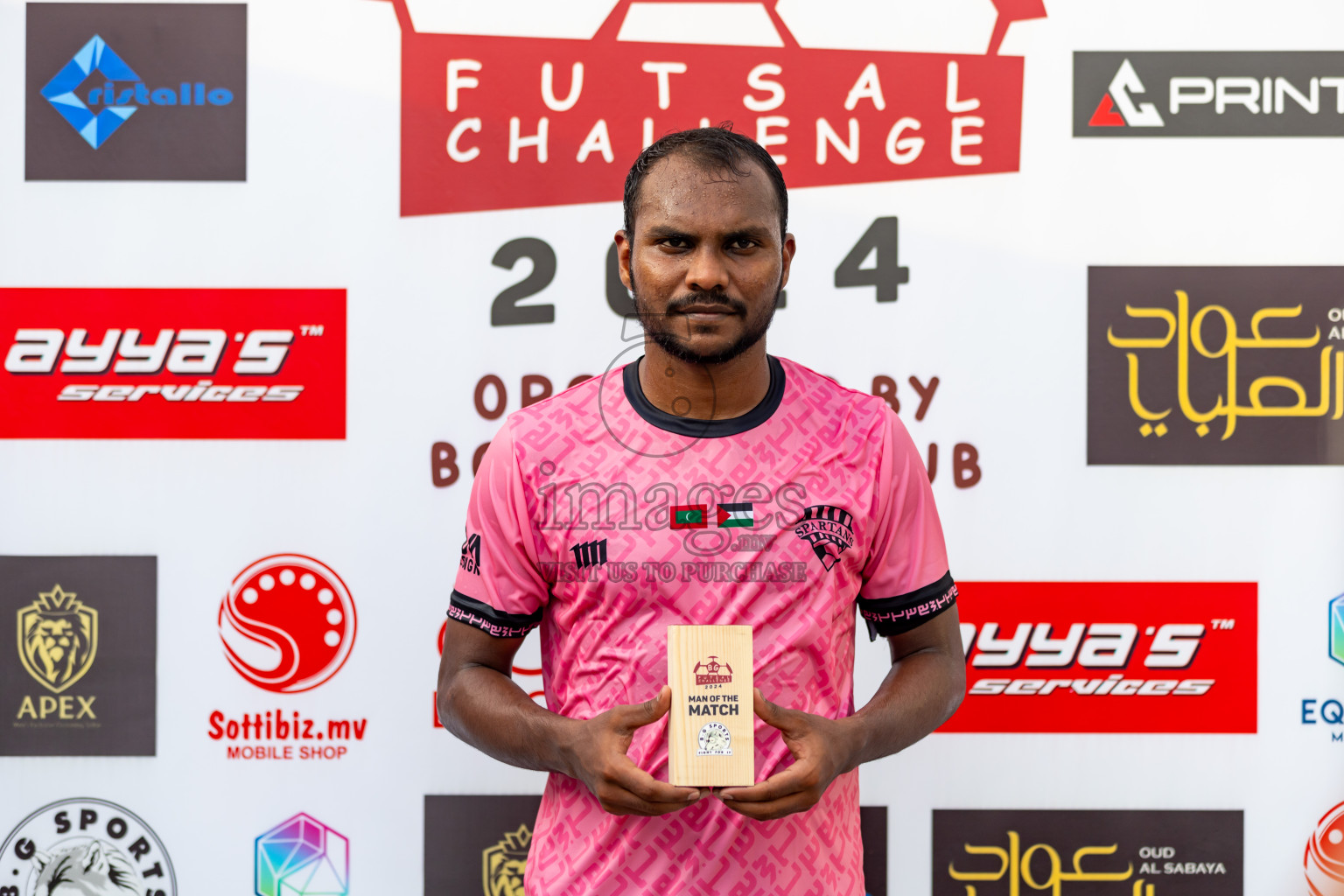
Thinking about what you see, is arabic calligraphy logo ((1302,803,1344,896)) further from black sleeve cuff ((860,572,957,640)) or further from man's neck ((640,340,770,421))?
man's neck ((640,340,770,421))

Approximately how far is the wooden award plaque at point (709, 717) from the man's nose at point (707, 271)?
0.39m

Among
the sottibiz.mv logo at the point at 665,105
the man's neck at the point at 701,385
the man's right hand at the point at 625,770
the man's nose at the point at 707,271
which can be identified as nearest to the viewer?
the man's right hand at the point at 625,770

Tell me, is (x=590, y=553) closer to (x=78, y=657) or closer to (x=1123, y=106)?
(x=78, y=657)

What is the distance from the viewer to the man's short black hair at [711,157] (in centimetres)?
117

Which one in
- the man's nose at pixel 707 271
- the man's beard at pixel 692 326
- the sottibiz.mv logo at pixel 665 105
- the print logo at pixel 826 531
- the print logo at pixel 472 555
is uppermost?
the sottibiz.mv logo at pixel 665 105

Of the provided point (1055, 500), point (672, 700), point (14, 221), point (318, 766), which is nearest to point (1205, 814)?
point (1055, 500)

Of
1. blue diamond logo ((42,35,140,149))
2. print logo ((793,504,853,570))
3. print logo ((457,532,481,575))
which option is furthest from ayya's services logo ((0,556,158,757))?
print logo ((793,504,853,570))

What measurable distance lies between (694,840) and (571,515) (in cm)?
42

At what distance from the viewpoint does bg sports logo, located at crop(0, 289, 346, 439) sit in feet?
6.30

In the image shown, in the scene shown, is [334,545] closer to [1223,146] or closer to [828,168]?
[828,168]

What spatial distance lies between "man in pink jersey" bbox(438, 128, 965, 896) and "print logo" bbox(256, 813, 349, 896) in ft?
2.79

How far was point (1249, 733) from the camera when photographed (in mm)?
1943

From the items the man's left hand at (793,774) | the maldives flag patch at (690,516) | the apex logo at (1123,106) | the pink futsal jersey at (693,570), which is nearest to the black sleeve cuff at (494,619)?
the pink futsal jersey at (693,570)

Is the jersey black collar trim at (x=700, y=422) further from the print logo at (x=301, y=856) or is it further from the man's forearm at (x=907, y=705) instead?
the print logo at (x=301, y=856)
